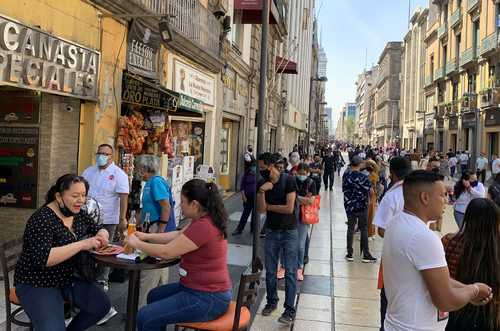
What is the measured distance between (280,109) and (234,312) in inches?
1020

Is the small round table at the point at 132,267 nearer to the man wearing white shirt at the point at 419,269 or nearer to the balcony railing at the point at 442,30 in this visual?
the man wearing white shirt at the point at 419,269

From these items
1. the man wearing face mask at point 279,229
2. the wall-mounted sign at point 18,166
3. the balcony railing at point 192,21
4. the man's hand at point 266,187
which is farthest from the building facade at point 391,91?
the man's hand at point 266,187

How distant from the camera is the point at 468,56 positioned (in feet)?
125

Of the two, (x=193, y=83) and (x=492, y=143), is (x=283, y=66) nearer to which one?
(x=193, y=83)

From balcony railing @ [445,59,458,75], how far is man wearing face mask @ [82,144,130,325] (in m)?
41.9

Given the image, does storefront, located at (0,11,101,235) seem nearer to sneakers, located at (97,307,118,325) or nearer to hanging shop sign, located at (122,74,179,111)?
hanging shop sign, located at (122,74,179,111)

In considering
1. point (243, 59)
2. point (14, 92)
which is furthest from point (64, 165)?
point (243, 59)

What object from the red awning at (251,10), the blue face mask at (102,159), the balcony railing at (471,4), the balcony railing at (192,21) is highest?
the balcony railing at (471,4)

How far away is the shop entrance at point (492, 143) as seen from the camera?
32.4 meters

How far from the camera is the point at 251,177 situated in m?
10.2

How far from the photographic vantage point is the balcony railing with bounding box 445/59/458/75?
42513 mm

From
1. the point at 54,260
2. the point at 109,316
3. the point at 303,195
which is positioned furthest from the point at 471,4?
the point at 54,260

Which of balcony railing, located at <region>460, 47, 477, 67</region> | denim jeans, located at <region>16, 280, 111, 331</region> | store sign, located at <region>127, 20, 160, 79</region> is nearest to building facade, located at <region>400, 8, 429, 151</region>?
balcony railing, located at <region>460, 47, 477, 67</region>

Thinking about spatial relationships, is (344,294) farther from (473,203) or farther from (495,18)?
(495,18)
